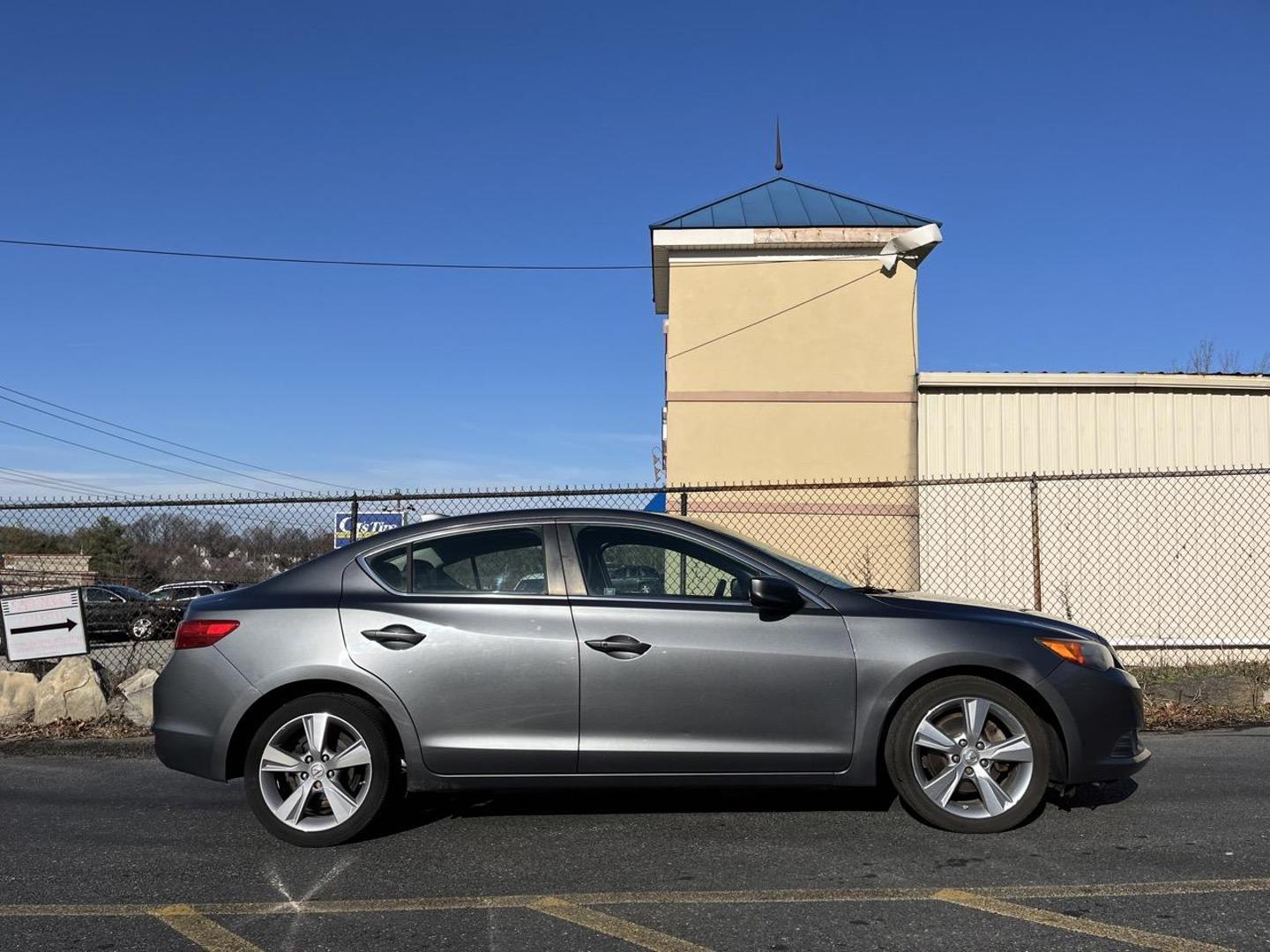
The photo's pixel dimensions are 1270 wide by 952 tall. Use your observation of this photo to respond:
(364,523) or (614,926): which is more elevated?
(364,523)

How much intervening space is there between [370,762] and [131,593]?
6.46 meters

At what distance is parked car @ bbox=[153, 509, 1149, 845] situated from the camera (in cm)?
493

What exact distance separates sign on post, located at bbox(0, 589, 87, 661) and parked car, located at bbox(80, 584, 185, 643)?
0.47 meters

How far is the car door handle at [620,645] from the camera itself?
4.98m

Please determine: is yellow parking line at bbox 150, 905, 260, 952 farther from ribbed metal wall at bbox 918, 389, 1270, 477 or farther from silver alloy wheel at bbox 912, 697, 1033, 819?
ribbed metal wall at bbox 918, 389, 1270, 477

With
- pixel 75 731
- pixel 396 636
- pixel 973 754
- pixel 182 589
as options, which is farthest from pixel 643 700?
pixel 182 589

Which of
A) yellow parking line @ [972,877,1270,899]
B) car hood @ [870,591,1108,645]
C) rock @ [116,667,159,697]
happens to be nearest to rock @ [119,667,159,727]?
rock @ [116,667,159,697]

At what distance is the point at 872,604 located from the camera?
5105mm

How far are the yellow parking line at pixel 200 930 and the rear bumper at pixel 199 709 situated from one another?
37.8 inches

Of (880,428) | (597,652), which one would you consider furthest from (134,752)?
(880,428)

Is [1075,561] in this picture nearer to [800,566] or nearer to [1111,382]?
[1111,382]

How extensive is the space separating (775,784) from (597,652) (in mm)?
993

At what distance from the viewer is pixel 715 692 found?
194 inches

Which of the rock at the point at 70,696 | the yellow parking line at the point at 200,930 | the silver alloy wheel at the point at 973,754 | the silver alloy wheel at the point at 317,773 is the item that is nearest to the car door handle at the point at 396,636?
the silver alloy wheel at the point at 317,773
